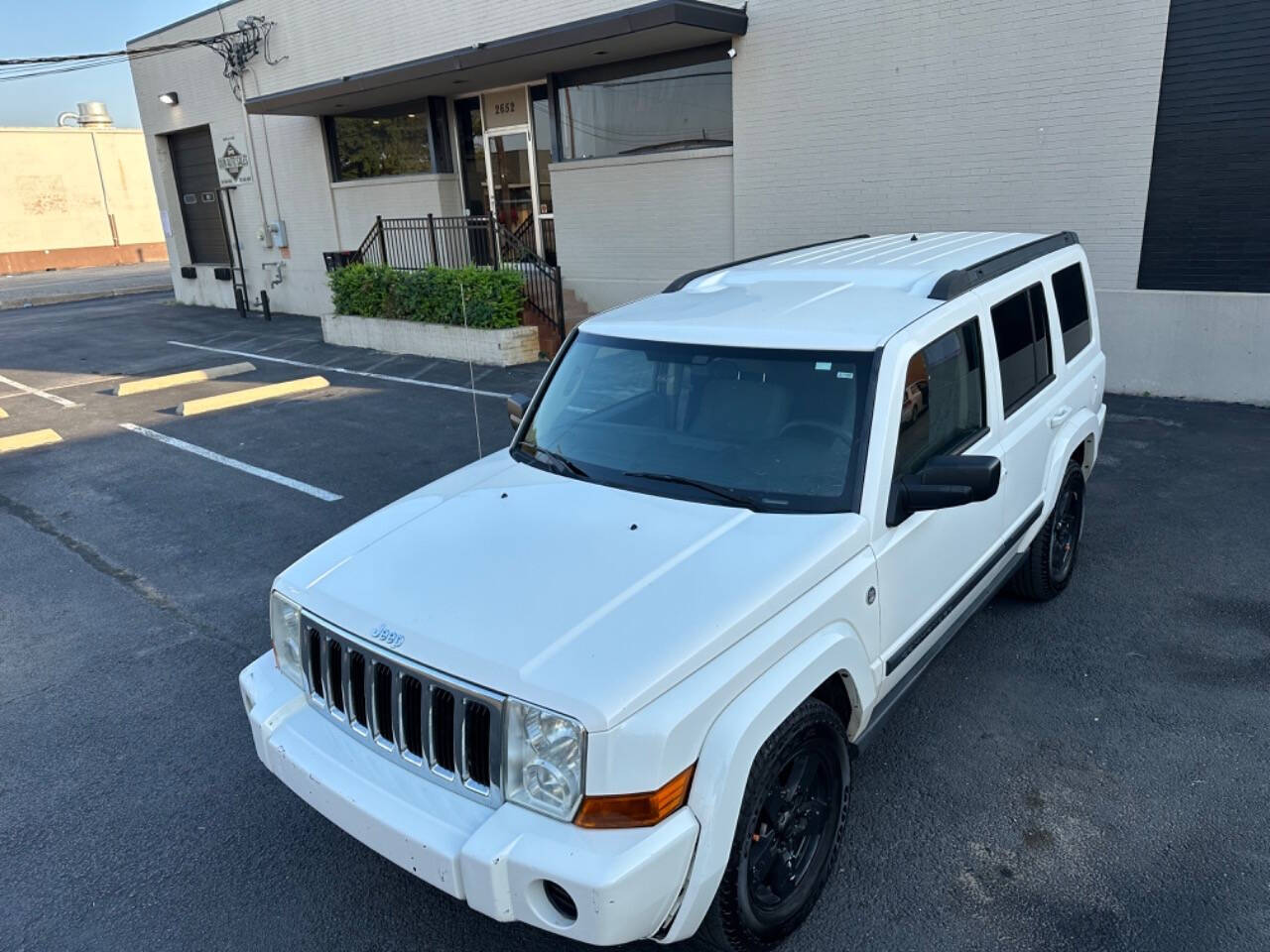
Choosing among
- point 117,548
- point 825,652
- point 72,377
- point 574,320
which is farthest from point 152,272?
point 825,652

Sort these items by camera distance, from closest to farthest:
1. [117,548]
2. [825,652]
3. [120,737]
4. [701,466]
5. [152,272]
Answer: [825,652]
[701,466]
[120,737]
[117,548]
[152,272]

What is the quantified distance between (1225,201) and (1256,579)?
5.10 meters

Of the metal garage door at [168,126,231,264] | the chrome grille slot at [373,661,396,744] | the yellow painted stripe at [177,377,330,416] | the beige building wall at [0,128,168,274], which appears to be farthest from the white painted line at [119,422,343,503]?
the beige building wall at [0,128,168,274]

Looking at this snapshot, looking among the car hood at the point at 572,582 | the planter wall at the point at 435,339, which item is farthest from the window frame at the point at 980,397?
the planter wall at the point at 435,339

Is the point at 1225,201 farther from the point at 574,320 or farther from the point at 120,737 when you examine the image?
the point at 120,737

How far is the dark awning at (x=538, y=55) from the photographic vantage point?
10.6m

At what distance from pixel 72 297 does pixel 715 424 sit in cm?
2964

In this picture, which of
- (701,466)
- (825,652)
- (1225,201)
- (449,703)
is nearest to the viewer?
(449,703)

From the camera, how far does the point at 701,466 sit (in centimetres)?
338

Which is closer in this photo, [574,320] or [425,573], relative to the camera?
[425,573]

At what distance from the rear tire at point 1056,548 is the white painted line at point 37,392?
11796mm

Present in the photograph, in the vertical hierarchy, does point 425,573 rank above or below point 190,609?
above

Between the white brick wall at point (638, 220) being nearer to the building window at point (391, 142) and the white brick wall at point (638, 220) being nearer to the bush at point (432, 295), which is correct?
the bush at point (432, 295)

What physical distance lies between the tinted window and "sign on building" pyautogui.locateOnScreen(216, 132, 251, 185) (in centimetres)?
2019
